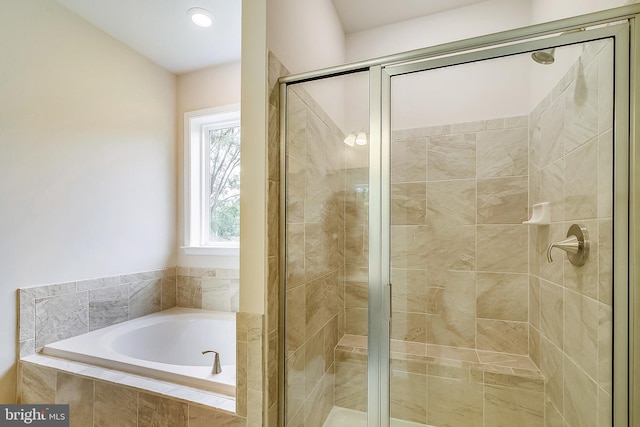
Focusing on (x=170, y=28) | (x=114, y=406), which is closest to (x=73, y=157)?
(x=170, y=28)

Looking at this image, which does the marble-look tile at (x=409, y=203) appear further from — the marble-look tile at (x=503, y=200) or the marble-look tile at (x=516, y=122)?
the marble-look tile at (x=516, y=122)

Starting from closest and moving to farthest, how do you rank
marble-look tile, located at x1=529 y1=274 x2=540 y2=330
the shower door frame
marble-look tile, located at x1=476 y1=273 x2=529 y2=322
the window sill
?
the shower door frame < marble-look tile, located at x1=529 y1=274 x2=540 y2=330 < marble-look tile, located at x1=476 y1=273 x2=529 y2=322 < the window sill

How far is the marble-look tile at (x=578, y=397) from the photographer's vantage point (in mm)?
1000

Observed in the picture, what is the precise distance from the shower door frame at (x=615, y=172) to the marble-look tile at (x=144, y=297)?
1567mm

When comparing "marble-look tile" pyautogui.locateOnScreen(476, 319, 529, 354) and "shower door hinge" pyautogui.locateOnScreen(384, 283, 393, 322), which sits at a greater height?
"shower door hinge" pyautogui.locateOnScreen(384, 283, 393, 322)

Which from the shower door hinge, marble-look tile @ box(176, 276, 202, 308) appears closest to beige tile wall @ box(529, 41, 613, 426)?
the shower door hinge

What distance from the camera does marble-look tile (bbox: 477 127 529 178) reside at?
157 cm

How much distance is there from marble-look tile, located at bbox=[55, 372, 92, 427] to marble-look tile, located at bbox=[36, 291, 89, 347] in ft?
1.30

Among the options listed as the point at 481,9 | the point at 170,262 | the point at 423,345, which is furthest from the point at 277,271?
the point at 481,9

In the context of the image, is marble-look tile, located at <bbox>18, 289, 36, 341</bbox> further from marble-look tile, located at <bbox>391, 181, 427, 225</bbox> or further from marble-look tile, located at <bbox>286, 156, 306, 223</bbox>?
marble-look tile, located at <bbox>391, 181, 427, 225</bbox>

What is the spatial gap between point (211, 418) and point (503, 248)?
1589 millimetres

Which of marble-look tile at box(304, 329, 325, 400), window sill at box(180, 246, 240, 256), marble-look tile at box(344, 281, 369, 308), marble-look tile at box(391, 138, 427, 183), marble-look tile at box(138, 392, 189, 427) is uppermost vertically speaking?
marble-look tile at box(391, 138, 427, 183)

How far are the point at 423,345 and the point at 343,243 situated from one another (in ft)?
2.51

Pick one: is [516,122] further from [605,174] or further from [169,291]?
[169,291]
